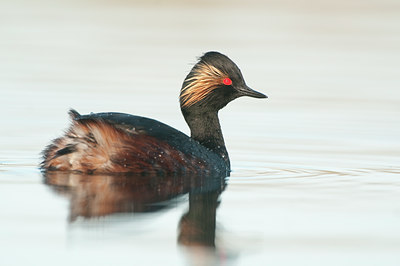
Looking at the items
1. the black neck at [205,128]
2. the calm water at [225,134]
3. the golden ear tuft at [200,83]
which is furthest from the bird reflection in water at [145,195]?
the golden ear tuft at [200,83]

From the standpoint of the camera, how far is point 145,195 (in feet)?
28.9

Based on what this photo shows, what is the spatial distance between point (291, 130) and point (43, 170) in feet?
13.6

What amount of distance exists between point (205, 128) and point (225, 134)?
5.64 ft

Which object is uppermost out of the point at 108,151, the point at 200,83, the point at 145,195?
the point at 200,83

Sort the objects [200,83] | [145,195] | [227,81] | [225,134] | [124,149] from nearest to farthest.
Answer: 1. [145,195]
2. [124,149]
3. [200,83]
4. [227,81]
5. [225,134]

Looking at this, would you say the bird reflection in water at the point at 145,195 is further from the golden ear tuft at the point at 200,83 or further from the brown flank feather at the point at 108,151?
the golden ear tuft at the point at 200,83

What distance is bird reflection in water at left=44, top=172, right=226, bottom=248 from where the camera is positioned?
781 cm

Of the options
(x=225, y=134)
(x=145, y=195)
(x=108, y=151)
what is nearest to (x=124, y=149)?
(x=108, y=151)

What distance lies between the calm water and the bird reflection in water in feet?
0.07

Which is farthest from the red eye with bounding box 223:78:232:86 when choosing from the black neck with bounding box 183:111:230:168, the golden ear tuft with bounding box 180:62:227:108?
the black neck with bounding box 183:111:230:168

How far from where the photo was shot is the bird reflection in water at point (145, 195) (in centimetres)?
781

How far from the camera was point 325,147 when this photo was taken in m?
12.0

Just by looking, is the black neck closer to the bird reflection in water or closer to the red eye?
the red eye

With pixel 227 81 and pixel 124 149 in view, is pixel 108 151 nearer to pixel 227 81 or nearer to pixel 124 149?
pixel 124 149
